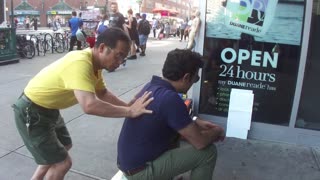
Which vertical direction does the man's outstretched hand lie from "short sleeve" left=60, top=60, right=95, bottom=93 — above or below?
below

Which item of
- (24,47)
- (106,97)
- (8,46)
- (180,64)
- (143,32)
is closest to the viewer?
(180,64)

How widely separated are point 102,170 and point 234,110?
1840 mm

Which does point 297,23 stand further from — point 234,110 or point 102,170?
point 102,170

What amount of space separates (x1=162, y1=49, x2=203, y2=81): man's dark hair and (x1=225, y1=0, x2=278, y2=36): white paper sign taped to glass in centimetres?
228

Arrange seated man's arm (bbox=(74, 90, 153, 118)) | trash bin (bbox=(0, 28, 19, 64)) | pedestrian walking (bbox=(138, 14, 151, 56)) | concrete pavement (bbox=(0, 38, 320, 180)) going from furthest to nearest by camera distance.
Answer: pedestrian walking (bbox=(138, 14, 151, 56)) → trash bin (bbox=(0, 28, 19, 64)) → concrete pavement (bbox=(0, 38, 320, 180)) → seated man's arm (bbox=(74, 90, 153, 118))

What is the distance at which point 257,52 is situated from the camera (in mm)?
4738

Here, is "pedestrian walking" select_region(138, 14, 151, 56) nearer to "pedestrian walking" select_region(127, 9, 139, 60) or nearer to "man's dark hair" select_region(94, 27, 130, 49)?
"pedestrian walking" select_region(127, 9, 139, 60)

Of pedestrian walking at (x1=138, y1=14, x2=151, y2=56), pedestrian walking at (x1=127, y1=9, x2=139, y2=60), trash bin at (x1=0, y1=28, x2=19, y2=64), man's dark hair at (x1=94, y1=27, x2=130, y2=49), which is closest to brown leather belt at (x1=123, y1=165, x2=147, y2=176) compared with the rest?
man's dark hair at (x1=94, y1=27, x2=130, y2=49)

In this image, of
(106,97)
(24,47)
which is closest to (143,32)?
(24,47)

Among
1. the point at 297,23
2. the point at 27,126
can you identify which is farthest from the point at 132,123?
the point at 297,23

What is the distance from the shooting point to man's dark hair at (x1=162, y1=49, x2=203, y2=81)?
8.48 ft

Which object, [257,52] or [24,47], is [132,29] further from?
[257,52]

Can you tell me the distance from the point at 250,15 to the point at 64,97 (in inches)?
111

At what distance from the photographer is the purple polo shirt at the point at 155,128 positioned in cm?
248
